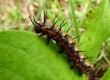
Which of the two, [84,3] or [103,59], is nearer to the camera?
[103,59]

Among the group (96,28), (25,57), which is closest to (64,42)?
(25,57)

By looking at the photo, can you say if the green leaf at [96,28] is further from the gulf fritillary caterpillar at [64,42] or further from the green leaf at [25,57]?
the green leaf at [25,57]

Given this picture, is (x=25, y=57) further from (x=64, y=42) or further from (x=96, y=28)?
(x=96, y=28)

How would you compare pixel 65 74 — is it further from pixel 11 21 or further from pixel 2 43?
pixel 11 21

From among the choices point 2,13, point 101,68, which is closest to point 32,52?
point 101,68

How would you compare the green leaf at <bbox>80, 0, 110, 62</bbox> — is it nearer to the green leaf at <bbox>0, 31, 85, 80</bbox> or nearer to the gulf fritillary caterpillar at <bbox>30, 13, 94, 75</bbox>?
the gulf fritillary caterpillar at <bbox>30, 13, 94, 75</bbox>

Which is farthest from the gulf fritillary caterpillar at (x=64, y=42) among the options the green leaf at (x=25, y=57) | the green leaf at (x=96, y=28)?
the green leaf at (x=96, y=28)

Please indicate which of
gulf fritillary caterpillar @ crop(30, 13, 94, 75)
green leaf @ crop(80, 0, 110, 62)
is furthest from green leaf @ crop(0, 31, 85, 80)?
green leaf @ crop(80, 0, 110, 62)
